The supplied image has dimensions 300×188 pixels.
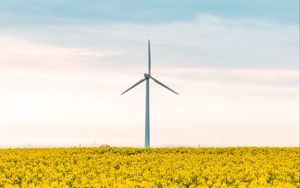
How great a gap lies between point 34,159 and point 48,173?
950cm

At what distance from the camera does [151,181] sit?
21766 millimetres

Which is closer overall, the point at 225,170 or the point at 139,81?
the point at 225,170

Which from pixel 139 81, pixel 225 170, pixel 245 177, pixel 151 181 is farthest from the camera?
pixel 139 81

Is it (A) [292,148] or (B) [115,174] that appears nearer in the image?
(B) [115,174]

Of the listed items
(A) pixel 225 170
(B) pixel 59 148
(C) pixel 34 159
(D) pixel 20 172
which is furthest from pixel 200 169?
(B) pixel 59 148

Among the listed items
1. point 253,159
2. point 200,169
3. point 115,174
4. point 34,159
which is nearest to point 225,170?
point 200,169

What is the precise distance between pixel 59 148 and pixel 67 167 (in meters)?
16.3

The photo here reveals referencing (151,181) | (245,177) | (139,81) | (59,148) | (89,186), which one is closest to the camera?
(89,186)

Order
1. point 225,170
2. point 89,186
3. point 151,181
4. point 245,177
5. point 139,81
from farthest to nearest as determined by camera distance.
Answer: point 139,81 < point 225,170 < point 245,177 < point 151,181 < point 89,186

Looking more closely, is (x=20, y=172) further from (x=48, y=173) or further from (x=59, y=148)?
(x=59, y=148)

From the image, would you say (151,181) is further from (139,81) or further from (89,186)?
(139,81)

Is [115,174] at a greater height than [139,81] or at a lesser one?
lesser

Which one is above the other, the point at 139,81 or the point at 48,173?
the point at 139,81

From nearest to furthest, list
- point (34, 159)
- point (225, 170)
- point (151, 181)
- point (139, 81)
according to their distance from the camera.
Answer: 1. point (151, 181)
2. point (225, 170)
3. point (34, 159)
4. point (139, 81)
